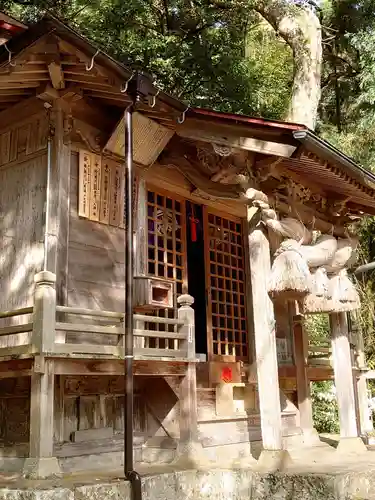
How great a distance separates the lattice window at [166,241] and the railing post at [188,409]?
36.3 inches

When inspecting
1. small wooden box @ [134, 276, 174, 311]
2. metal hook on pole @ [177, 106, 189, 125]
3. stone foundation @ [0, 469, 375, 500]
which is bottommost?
stone foundation @ [0, 469, 375, 500]

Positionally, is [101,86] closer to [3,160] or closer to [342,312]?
[3,160]

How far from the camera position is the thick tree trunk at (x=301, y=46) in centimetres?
1678

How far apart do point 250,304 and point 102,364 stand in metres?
4.17

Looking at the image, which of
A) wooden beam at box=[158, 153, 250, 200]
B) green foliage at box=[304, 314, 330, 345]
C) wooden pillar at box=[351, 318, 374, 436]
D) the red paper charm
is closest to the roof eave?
wooden beam at box=[158, 153, 250, 200]

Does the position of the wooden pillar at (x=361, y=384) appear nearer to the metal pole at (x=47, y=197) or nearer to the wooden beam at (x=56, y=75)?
the metal pole at (x=47, y=197)

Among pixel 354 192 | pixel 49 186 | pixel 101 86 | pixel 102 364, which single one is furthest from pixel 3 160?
pixel 354 192

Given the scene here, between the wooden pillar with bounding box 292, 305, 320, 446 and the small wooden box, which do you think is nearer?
the small wooden box

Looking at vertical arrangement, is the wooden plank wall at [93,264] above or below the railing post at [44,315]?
above

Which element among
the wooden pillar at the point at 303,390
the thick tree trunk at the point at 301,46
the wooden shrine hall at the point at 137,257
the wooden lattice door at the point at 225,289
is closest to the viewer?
the wooden shrine hall at the point at 137,257

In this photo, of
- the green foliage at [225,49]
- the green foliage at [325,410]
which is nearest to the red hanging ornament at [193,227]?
the green foliage at [225,49]

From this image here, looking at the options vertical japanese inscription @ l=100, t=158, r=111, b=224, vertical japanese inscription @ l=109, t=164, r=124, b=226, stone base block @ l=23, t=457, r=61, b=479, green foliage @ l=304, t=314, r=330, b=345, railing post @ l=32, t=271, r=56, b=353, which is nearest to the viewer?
stone base block @ l=23, t=457, r=61, b=479

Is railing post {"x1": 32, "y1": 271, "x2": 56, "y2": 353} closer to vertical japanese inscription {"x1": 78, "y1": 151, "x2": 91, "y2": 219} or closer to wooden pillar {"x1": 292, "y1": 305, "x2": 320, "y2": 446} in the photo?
vertical japanese inscription {"x1": 78, "y1": 151, "x2": 91, "y2": 219}

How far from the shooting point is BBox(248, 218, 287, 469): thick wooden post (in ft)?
22.9
